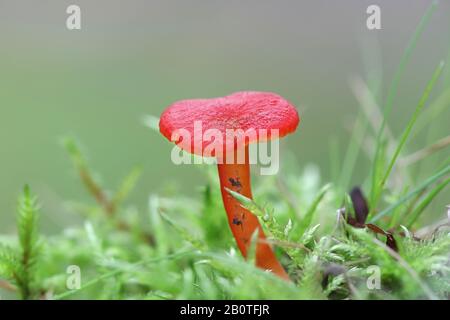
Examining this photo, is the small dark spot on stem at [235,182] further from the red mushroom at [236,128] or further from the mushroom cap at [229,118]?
the mushroom cap at [229,118]

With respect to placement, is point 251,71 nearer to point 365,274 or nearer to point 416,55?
point 416,55

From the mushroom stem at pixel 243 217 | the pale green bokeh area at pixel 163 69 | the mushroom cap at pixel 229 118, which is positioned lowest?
the mushroom stem at pixel 243 217

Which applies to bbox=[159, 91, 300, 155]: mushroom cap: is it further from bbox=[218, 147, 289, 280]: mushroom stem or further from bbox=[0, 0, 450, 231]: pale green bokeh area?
bbox=[0, 0, 450, 231]: pale green bokeh area

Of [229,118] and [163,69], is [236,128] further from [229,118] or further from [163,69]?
[163,69]

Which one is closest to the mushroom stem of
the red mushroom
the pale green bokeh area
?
the red mushroom

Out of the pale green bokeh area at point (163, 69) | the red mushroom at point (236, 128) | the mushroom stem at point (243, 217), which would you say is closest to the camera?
the red mushroom at point (236, 128)

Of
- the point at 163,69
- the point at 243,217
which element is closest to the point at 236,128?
the point at 243,217

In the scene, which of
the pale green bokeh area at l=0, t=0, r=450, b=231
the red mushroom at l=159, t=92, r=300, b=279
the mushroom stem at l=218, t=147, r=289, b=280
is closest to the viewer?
the red mushroom at l=159, t=92, r=300, b=279

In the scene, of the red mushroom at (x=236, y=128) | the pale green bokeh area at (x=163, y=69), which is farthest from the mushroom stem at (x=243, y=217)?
the pale green bokeh area at (x=163, y=69)
